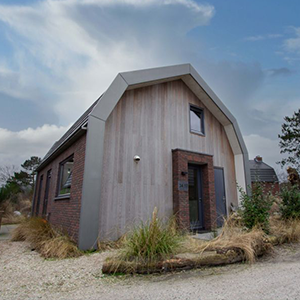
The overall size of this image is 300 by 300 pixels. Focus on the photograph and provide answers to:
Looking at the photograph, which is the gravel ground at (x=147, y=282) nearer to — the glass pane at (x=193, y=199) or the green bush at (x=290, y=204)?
the green bush at (x=290, y=204)

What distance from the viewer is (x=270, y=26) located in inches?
357

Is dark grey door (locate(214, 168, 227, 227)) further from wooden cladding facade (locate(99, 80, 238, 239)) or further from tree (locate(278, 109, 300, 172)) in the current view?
tree (locate(278, 109, 300, 172))

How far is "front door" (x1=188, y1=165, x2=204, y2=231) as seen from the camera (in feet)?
25.4

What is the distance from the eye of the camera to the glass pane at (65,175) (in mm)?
7344

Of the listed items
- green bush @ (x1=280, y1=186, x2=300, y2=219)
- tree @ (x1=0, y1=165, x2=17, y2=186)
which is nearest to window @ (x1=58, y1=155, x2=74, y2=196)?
green bush @ (x1=280, y1=186, x2=300, y2=219)

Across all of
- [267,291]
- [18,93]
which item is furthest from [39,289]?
[18,93]

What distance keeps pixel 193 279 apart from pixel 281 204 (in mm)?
5220

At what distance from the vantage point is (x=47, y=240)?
5.52 metres

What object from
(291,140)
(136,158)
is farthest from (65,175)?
(291,140)

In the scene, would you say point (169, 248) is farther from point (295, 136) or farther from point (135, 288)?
point (295, 136)

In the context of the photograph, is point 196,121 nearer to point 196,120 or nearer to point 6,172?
point 196,120

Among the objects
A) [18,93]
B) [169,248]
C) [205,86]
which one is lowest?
[169,248]

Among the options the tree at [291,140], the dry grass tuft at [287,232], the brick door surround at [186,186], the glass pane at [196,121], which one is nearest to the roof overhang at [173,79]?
the glass pane at [196,121]

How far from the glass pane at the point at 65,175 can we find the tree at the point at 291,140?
17185 mm
